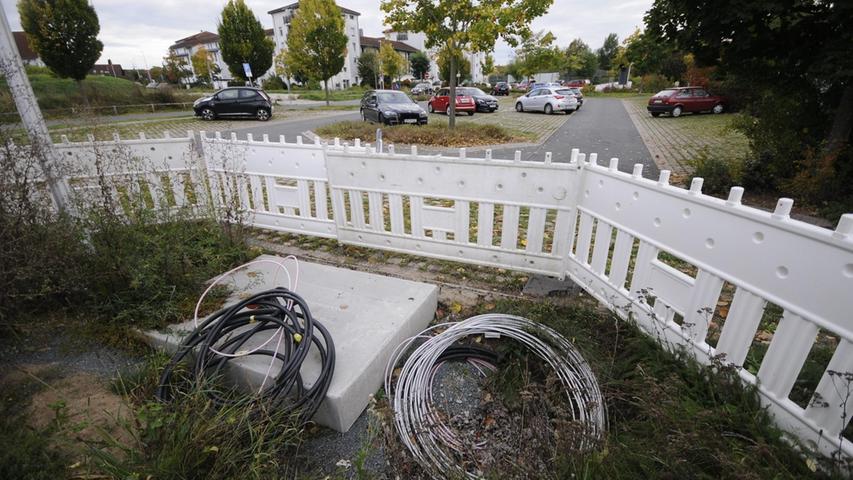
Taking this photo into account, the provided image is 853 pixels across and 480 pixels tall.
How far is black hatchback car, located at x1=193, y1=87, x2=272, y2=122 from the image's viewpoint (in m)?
18.7

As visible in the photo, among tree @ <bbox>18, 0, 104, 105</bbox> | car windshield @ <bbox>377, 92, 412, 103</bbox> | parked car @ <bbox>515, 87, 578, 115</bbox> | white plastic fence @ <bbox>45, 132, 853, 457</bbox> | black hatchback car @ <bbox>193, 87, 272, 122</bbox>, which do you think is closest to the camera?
white plastic fence @ <bbox>45, 132, 853, 457</bbox>

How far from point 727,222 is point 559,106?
22.5 m

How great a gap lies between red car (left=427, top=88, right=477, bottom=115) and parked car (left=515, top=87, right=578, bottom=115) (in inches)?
154

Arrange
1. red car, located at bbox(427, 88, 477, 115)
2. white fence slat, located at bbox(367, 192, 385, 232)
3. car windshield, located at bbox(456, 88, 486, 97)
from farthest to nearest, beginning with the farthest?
car windshield, located at bbox(456, 88, 486, 97)
red car, located at bbox(427, 88, 477, 115)
white fence slat, located at bbox(367, 192, 385, 232)

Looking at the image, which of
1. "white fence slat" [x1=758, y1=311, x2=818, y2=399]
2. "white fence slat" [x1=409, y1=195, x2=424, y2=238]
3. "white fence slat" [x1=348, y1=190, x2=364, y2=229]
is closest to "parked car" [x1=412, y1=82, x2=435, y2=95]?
"white fence slat" [x1=348, y1=190, x2=364, y2=229]

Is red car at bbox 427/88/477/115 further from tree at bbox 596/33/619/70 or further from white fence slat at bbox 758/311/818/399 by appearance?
tree at bbox 596/33/619/70

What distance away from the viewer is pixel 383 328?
278cm

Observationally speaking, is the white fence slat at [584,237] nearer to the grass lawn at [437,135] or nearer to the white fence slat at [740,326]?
the white fence slat at [740,326]

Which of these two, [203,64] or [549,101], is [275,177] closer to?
[549,101]

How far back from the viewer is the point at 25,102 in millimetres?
3316

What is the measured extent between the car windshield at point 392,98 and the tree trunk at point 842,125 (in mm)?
13280

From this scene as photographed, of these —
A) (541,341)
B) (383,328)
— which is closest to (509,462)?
(541,341)

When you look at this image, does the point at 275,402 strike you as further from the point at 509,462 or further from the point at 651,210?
the point at 651,210

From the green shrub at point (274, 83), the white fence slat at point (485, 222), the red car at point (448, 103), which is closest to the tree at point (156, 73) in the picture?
the green shrub at point (274, 83)
